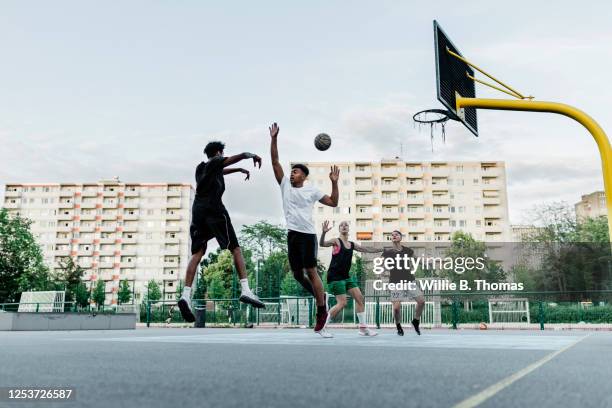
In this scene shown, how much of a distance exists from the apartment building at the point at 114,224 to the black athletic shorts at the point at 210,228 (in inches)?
3489

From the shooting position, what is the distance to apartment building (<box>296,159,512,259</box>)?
81562mm

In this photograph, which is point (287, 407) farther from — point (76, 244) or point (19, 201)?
point (19, 201)

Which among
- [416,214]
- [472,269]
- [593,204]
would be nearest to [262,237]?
[472,269]

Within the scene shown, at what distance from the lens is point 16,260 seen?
43.1 metres

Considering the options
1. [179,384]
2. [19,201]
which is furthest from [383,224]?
[179,384]

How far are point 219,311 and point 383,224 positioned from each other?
57.3m

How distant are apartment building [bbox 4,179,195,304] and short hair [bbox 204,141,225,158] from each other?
8853 centimetres

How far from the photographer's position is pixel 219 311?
26016mm

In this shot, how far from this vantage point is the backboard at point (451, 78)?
9578mm

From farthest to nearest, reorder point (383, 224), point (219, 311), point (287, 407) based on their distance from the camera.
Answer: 1. point (383, 224)
2. point (219, 311)
3. point (287, 407)

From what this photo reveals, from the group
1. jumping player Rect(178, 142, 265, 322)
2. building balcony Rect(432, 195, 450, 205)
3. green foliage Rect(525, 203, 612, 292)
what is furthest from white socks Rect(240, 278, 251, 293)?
building balcony Rect(432, 195, 450, 205)

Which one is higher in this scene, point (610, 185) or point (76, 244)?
point (76, 244)

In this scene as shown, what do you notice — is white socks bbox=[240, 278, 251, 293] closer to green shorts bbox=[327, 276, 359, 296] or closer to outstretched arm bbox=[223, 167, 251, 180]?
outstretched arm bbox=[223, 167, 251, 180]

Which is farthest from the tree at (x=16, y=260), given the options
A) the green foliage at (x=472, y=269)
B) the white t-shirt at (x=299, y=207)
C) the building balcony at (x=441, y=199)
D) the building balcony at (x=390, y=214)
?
the building balcony at (x=441, y=199)
